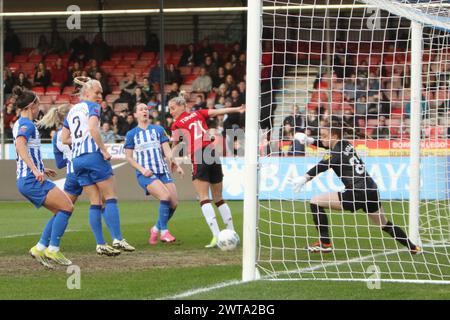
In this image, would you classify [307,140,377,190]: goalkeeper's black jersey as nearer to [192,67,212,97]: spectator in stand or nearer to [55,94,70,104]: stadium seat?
[192,67,212,97]: spectator in stand

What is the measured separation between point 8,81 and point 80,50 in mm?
2402

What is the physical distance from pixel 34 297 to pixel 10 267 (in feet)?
7.22

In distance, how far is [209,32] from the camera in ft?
90.4

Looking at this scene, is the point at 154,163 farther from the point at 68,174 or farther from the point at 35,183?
the point at 35,183

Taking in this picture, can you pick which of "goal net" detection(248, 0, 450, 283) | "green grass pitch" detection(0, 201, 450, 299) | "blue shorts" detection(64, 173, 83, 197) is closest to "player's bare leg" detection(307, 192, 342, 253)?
"goal net" detection(248, 0, 450, 283)

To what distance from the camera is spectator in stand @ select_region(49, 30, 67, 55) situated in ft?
93.4

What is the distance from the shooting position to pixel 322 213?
11.0 metres

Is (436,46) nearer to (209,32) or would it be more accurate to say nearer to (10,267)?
(10,267)

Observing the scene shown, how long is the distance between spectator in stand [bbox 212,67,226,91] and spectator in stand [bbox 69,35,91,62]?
4381 mm

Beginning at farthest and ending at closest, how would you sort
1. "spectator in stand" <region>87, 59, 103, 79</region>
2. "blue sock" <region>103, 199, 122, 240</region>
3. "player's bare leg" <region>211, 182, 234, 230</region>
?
1. "spectator in stand" <region>87, 59, 103, 79</region>
2. "player's bare leg" <region>211, 182, 234, 230</region>
3. "blue sock" <region>103, 199, 122, 240</region>

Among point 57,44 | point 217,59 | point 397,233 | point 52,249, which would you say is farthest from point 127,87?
point 52,249

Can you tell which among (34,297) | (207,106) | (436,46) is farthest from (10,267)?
(207,106)

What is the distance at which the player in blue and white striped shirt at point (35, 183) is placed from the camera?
31.4 feet

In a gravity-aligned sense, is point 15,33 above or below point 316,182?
above
